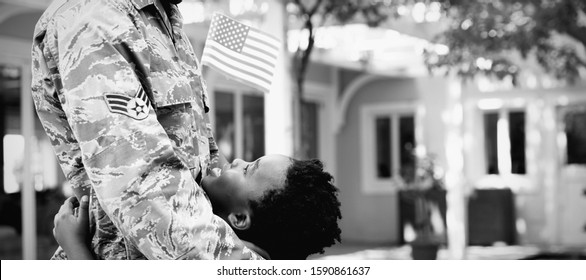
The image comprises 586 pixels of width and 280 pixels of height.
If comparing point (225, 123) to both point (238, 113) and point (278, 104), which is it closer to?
point (238, 113)

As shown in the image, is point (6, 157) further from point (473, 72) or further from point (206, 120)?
point (206, 120)

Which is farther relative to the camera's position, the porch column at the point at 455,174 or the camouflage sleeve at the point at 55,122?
the porch column at the point at 455,174

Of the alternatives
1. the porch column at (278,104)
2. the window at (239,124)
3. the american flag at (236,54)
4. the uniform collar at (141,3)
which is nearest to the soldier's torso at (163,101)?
the uniform collar at (141,3)

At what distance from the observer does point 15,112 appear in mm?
8734

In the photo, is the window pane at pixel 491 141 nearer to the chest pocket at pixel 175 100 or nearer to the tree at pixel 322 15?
the tree at pixel 322 15

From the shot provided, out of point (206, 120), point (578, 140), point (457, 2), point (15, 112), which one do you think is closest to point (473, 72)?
point (457, 2)

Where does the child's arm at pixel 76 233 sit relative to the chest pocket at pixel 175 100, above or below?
below

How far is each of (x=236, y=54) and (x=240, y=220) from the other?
3.40 feet

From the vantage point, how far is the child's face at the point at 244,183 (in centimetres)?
146

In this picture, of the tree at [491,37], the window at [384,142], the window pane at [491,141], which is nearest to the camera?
the tree at [491,37]

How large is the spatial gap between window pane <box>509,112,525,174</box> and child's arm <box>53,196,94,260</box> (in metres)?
13.2

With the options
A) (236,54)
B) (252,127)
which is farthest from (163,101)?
(252,127)

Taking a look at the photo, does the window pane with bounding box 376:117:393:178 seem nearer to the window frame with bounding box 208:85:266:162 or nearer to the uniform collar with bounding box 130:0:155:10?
the window frame with bounding box 208:85:266:162

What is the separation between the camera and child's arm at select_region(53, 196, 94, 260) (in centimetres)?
147
